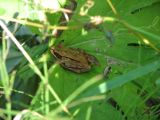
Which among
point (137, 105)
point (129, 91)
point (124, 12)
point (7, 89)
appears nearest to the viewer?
point (7, 89)

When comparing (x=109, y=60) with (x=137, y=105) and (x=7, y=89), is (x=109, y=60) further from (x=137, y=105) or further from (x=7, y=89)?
(x=7, y=89)

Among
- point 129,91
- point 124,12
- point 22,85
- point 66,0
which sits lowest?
point 129,91

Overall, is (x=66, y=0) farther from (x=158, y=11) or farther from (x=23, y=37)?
(x=158, y=11)

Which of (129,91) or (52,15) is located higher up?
(52,15)

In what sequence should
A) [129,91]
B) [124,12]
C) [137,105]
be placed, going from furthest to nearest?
[124,12] < [129,91] < [137,105]

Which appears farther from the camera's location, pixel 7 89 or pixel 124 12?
pixel 124 12

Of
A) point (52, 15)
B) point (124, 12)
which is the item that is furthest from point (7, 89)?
point (124, 12)

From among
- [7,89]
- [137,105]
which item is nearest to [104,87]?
[7,89]
